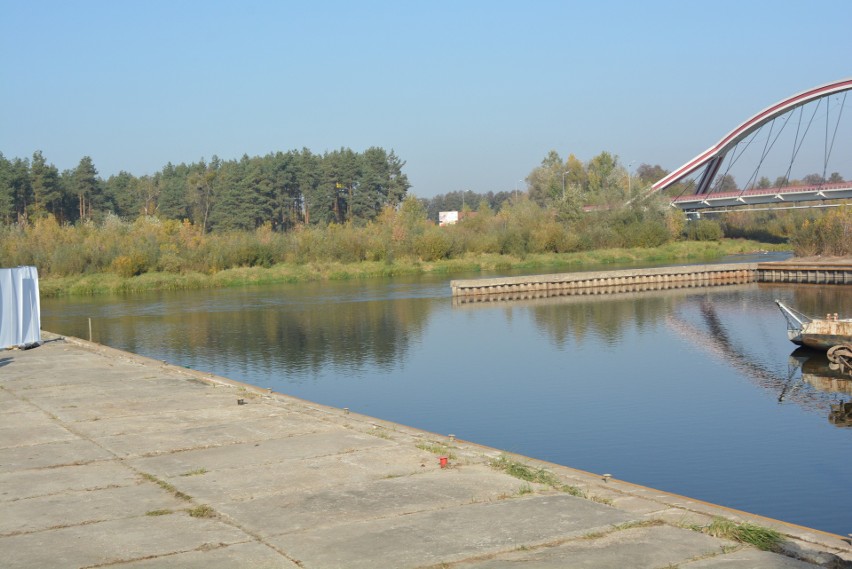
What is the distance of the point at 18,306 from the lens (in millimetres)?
23844

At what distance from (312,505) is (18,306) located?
1751 centimetres

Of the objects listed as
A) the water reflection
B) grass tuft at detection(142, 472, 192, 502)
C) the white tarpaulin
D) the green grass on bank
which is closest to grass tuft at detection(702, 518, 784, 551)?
grass tuft at detection(142, 472, 192, 502)

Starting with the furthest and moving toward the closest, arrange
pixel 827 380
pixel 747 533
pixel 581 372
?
pixel 581 372
pixel 827 380
pixel 747 533

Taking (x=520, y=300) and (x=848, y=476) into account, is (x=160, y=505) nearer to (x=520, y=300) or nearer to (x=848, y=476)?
(x=848, y=476)

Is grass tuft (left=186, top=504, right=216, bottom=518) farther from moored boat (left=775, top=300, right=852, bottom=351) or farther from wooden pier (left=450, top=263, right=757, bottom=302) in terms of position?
wooden pier (left=450, top=263, right=757, bottom=302)

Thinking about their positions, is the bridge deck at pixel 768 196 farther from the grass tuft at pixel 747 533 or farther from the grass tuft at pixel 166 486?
the grass tuft at pixel 166 486

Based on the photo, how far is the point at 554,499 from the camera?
906cm

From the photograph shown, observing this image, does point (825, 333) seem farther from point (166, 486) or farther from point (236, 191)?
point (236, 191)

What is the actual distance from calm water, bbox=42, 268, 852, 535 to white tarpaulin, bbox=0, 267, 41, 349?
14.4 feet

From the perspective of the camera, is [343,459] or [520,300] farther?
[520,300]

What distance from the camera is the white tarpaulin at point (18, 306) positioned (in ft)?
77.2

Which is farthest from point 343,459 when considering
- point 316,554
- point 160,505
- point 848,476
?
point 848,476

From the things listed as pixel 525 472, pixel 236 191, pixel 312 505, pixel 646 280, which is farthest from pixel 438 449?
pixel 236 191

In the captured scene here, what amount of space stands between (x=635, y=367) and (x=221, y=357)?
11.8 meters
